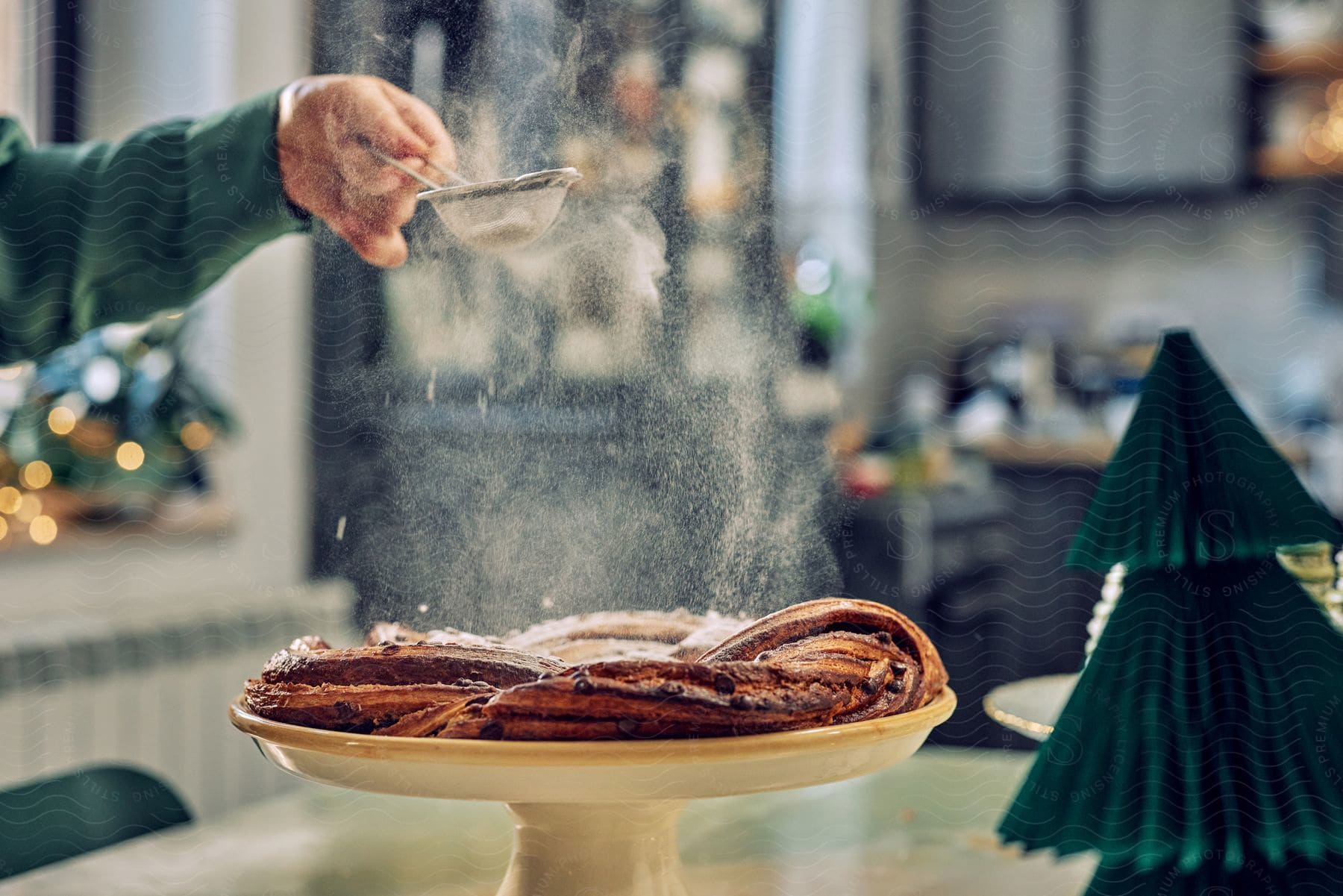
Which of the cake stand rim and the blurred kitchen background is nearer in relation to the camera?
the cake stand rim

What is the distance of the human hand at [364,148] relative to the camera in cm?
48

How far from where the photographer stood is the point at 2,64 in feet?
3.27

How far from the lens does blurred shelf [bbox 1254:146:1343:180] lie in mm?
1864

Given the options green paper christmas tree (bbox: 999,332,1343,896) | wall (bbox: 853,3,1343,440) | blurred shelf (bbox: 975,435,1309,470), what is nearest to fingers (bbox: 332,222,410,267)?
green paper christmas tree (bbox: 999,332,1343,896)

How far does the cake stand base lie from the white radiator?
74 centimetres

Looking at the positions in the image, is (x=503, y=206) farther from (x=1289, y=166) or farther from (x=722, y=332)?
(x=1289, y=166)

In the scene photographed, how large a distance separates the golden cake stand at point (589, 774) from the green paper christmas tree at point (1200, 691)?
6 centimetres

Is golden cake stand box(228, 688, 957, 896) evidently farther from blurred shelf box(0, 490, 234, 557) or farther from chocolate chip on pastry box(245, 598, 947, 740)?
blurred shelf box(0, 490, 234, 557)

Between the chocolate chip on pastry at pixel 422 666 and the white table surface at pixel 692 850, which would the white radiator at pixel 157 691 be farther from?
the chocolate chip on pastry at pixel 422 666

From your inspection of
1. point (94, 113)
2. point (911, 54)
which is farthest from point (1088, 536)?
point (911, 54)

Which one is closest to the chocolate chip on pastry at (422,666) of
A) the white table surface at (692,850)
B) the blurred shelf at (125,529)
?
the white table surface at (692,850)

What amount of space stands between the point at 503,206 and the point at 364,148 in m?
0.09

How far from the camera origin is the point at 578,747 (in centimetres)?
31

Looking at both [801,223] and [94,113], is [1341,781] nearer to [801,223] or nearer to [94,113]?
[94,113]
